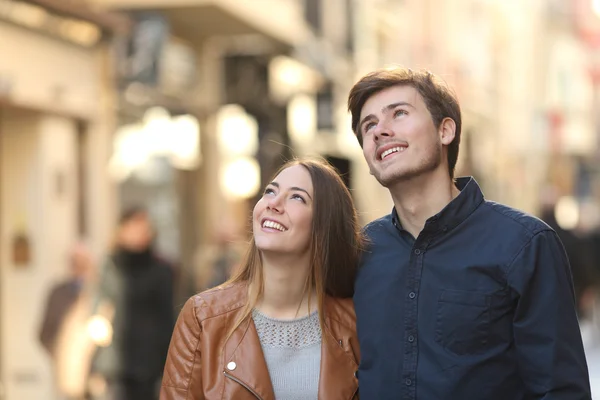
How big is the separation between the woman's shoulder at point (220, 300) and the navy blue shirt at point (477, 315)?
2.02 ft

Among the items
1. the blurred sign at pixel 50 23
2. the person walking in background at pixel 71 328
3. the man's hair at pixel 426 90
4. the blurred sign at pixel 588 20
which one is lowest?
the person walking in background at pixel 71 328

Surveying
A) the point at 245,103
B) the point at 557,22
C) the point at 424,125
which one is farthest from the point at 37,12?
the point at 557,22

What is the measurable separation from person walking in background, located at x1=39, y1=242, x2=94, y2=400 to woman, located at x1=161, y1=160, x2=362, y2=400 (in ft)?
19.1

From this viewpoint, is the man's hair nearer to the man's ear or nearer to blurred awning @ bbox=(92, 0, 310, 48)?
the man's ear

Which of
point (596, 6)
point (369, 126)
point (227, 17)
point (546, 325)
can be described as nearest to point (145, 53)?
point (227, 17)

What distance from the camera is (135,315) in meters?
9.92

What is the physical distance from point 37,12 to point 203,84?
5.68 m

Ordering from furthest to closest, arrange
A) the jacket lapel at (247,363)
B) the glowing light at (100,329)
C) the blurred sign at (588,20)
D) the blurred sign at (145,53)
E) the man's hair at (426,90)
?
the blurred sign at (588,20), the blurred sign at (145,53), the glowing light at (100,329), the jacket lapel at (247,363), the man's hair at (426,90)

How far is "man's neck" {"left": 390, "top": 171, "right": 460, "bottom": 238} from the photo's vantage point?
153 inches

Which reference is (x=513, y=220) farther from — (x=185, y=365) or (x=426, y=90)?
(x=185, y=365)

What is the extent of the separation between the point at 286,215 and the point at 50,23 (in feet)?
30.3

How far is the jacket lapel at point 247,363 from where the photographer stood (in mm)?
4121

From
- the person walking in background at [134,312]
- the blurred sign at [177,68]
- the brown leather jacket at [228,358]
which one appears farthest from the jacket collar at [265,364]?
the blurred sign at [177,68]

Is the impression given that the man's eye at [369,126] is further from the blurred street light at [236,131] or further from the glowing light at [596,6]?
the glowing light at [596,6]
